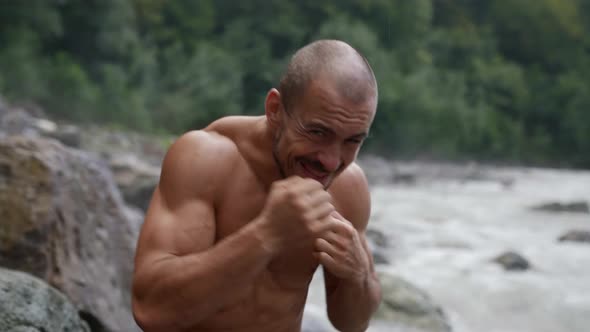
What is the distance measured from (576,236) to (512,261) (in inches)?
69.0

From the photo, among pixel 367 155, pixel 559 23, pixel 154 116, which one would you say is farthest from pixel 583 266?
pixel 559 23

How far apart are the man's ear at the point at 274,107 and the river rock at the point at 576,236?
7760 mm

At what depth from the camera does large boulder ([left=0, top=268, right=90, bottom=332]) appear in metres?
2.09

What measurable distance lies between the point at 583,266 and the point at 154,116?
13.1 m

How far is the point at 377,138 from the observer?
16281mm

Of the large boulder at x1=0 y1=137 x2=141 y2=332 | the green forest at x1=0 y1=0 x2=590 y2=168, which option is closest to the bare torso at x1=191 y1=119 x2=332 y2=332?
the large boulder at x1=0 y1=137 x2=141 y2=332

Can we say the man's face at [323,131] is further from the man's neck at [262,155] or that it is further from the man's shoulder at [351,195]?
the man's shoulder at [351,195]

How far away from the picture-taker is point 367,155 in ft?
53.1

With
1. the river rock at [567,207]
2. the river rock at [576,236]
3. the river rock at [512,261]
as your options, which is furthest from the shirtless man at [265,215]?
the river rock at [567,207]

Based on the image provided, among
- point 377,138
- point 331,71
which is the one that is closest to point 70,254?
point 331,71

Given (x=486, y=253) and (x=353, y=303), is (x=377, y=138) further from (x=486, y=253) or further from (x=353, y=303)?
(x=353, y=303)

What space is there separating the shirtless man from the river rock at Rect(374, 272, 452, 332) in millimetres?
3024

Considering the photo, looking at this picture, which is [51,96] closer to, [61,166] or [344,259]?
[61,166]

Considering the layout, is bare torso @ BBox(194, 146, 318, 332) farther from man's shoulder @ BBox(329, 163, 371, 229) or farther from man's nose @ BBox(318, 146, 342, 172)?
man's nose @ BBox(318, 146, 342, 172)
